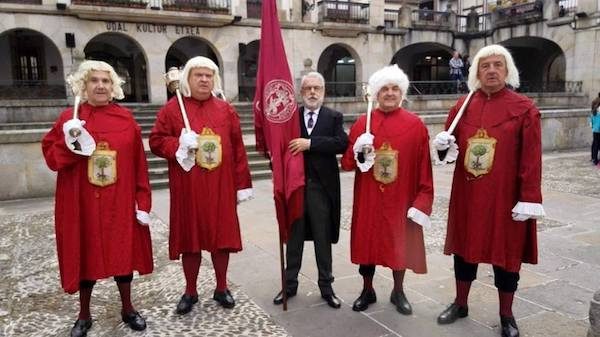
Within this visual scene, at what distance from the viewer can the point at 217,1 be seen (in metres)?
19.3

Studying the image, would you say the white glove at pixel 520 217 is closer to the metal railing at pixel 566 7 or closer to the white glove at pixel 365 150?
the white glove at pixel 365 150

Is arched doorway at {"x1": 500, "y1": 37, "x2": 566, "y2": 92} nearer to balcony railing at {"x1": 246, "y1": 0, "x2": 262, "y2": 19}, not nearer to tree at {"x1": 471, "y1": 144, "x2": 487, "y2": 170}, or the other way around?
balcony railing at {"x1": 246, "y1": 0, "x2": 262, "y2": 19}

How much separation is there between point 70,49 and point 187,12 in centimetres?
442

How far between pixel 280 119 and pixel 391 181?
3.14 ft

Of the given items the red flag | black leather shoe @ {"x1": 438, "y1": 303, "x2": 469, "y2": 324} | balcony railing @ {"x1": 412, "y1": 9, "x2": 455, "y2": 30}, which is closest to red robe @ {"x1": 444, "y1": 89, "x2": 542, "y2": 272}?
black leather shoe @ {"x1": 438, "y1": 303, "x2": 469, "y2": 324}

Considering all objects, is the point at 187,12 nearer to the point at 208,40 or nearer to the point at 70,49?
the point at 208,40

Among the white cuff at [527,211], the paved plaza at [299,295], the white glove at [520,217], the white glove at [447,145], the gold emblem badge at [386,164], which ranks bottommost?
the paved plaza at [299,295]

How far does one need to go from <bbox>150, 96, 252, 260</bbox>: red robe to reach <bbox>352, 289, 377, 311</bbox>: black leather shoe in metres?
1.05

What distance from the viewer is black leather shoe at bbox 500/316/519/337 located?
3254mm

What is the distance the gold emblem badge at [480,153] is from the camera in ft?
10.6

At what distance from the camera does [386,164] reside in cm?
352

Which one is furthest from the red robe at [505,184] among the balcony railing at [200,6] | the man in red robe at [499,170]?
the balcony railing at [200,6]

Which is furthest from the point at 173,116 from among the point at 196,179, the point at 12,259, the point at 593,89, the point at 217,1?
the point at 593,89

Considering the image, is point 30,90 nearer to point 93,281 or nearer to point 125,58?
point 125,58
